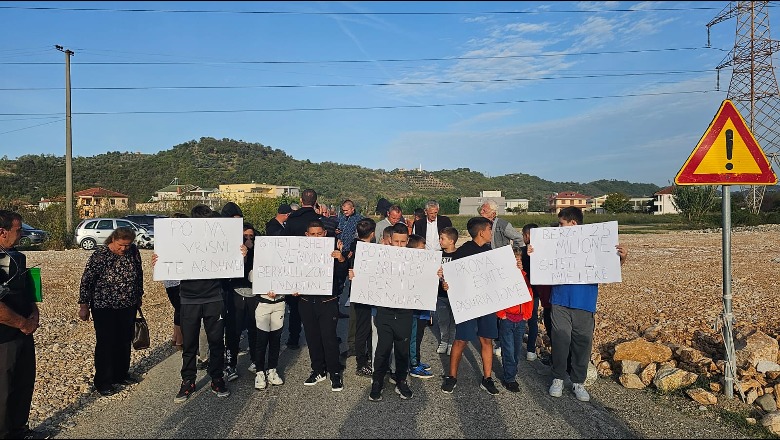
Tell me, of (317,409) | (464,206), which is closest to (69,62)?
(317,409)

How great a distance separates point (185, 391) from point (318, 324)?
5.10ft

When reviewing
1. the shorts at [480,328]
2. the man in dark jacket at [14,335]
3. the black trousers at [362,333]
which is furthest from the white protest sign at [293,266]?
the man in dark jacket at [14,335]

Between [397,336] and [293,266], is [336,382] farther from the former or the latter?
[293,266]

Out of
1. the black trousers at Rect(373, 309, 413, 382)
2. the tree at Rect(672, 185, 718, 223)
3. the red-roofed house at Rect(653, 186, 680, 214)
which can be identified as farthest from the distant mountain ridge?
the black trousers at Rect(373, 309, 413, 382)

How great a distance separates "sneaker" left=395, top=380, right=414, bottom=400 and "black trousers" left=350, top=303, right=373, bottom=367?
37.7 inches

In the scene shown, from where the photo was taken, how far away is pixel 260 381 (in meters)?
6.13

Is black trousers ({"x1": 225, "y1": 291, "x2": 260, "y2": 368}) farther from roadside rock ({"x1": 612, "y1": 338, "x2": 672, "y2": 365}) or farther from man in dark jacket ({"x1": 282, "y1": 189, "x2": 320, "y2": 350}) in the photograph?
roadside rock ({"x1": 612, "y1": 338, "x2": 672, "y2": 365})

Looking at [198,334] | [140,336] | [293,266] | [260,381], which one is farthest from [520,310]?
[140,336]

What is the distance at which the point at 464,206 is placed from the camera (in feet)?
238

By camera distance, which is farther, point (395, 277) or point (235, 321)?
point (235, 321)

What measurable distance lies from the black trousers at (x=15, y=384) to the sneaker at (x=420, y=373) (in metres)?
3.87

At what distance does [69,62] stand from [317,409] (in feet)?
98.9

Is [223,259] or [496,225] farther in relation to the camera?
[496,225]

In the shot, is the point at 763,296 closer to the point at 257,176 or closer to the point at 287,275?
the point at 287,275
